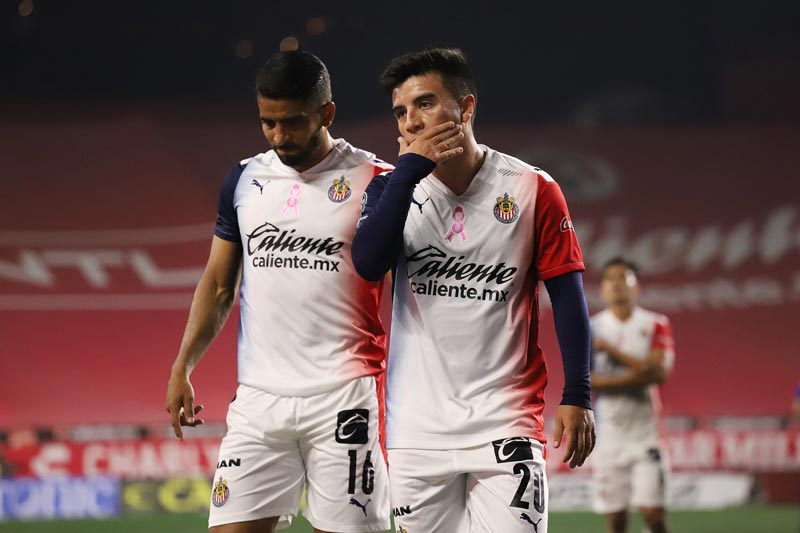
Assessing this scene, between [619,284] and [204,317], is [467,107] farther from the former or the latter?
[619,284]

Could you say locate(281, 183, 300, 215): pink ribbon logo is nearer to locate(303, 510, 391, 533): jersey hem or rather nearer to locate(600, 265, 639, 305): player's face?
locate(303, 510, 391, 533): jersey hem

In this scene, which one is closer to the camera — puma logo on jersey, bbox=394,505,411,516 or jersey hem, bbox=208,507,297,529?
puma logo on jersey, bbox=394,505,411,516

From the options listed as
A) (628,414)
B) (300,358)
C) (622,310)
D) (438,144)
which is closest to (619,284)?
(622,310)

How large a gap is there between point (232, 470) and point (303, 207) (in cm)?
92

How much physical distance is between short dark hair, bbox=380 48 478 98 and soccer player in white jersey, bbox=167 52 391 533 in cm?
46

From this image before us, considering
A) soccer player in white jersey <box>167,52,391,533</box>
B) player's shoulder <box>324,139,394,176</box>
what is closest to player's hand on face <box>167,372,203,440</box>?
soccer player in white jersey <box>167,52,391,533</box>

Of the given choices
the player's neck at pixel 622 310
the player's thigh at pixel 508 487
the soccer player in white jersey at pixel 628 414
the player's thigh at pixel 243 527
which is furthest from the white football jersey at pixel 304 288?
the player's neck at pixel 622 310

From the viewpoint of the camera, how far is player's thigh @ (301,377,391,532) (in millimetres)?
3721

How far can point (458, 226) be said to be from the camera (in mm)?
3420

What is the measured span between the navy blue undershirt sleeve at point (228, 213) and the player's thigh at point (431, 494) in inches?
42.5

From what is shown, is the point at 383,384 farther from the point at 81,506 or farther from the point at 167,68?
the point at 167,68

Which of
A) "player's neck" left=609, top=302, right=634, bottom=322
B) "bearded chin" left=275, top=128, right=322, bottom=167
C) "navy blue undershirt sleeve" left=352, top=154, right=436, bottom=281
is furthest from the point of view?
"player's neck" left=609, top=302, right=634, bottom=322

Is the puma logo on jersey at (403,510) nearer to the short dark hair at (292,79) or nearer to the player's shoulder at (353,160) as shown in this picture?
the player's shoulder at (353,160)

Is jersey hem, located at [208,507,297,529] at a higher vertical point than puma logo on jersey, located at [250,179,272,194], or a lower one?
lower
